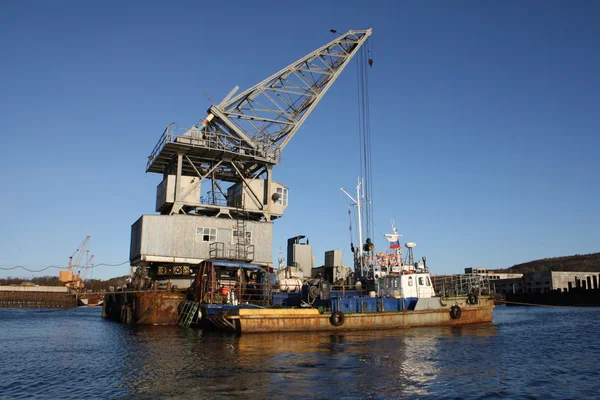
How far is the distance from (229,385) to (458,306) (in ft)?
84.0

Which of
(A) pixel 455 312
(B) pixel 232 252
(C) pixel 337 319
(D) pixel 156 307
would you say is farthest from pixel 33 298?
(A) pixel 455 312

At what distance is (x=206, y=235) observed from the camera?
4519 cm

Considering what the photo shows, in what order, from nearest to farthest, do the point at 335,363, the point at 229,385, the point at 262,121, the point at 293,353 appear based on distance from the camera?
1. the point at 229,385
2. the point at 335,363
3. the point at 293,353
4. the point at 262,121

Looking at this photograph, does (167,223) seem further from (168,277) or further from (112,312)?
(112,312)

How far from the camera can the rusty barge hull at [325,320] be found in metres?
31.8

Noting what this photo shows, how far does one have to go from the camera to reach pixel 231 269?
4369 centimetres

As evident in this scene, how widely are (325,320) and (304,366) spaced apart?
43.6ft

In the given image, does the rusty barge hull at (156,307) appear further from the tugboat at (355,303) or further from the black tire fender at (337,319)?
the black tire fender at (337,319)

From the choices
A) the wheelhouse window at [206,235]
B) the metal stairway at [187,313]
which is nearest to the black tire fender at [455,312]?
the metal stairway at [187,313]

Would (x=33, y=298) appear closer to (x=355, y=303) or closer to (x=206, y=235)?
(x=206, y=235)

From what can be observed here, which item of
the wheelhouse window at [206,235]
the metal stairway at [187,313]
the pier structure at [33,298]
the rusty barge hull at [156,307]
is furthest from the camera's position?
the pier structure at [33,298]

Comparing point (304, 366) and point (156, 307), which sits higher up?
point (156, 307)

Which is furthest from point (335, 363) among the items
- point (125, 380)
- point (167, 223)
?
point (167, 223)

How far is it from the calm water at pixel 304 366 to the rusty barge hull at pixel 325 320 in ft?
3.38
